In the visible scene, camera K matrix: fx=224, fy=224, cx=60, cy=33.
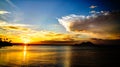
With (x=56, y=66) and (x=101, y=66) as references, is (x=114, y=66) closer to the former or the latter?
(x=101, y=66)

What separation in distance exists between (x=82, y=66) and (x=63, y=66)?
1154 mm

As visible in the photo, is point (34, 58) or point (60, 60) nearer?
point (60, 60)

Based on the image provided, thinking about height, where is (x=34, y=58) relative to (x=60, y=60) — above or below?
above

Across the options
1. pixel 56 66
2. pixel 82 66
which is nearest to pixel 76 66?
pixel 82 66

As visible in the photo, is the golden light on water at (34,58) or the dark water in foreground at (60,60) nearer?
the dark water in foreground at (60,60)

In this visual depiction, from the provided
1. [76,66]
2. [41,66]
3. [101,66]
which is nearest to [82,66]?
[76,66]

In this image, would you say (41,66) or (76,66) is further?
(76,66)

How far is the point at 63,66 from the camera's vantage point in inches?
536

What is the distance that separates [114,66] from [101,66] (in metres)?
0.78

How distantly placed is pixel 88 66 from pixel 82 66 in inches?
15.5

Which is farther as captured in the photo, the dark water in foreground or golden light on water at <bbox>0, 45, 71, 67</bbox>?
golden light on water at <bbox>0, 45, 71, 67</bbox>

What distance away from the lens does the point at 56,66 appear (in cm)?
1338

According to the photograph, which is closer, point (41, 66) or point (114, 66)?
point (41, 66)

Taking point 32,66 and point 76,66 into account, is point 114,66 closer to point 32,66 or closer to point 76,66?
point 76,66
